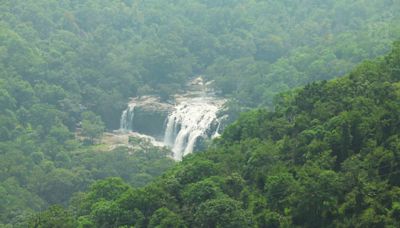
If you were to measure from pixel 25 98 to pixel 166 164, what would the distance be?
12.9 metres

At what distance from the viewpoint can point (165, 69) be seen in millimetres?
68188

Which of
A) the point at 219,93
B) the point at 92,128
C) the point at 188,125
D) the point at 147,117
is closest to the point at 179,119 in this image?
the point at 188,125

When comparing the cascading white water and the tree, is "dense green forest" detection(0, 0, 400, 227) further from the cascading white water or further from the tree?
the cascading white water

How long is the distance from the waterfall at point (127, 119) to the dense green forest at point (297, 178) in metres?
22.0

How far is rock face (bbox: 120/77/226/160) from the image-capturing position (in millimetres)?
59219

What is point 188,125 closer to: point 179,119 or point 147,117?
point 179,119

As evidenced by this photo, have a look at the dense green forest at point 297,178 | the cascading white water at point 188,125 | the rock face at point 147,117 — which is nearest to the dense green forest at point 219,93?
the dense green forest at point 297,178

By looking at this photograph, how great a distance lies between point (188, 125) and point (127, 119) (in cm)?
529

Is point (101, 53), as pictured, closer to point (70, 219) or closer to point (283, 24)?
point (283, 24)

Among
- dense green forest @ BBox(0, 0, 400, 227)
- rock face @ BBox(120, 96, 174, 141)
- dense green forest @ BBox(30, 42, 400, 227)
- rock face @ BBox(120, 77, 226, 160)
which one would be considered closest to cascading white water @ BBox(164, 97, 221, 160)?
rock face @ BBox(120, 77, 226, 160)

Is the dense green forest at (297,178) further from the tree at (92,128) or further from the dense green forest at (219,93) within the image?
the tree at (92,128)

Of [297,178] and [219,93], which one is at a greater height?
[219,93]

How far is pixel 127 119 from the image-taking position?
63438 mm

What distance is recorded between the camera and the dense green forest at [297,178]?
32594 millimetres
